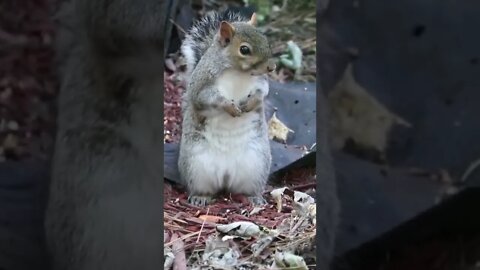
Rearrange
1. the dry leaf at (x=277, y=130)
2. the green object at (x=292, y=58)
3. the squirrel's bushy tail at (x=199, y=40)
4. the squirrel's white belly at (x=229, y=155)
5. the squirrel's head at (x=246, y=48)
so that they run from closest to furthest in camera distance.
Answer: the squirrel's head at (x=246, y=48) < the squirrel's white belly at (x=229, y=155) < the squirrel's bushy tail at (x=199, y=40) < the dry leaf at (x=277, y=130) < the green object at (x=292, y=58)

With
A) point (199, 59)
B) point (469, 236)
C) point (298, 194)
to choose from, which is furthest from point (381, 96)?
point (199, 59)

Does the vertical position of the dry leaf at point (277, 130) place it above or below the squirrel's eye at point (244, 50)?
below

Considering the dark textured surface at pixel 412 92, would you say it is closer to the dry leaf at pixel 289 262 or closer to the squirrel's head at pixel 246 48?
the dry leaf at pixel 289 262

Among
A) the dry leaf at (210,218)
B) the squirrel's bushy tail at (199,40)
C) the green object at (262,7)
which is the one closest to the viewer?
the dry leaf at (210,218)

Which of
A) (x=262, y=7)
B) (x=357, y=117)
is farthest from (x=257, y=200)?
(x=262, y=7)

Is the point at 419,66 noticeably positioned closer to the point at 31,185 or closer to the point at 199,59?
the point at 31,185

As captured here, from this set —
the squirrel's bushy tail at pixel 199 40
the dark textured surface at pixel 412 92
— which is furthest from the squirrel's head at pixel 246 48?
the dark textured surface at pixel 412 92

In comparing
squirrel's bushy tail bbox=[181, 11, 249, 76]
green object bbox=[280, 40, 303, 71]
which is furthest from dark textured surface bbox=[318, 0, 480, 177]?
green object bbox=[280, 40, 303, 71]

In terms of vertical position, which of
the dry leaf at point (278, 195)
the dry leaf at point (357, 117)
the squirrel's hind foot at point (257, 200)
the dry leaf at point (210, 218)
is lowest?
the dry leaf at point (210, 218)

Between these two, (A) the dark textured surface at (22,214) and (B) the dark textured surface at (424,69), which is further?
(A) the dark textured surface at (22,214)
